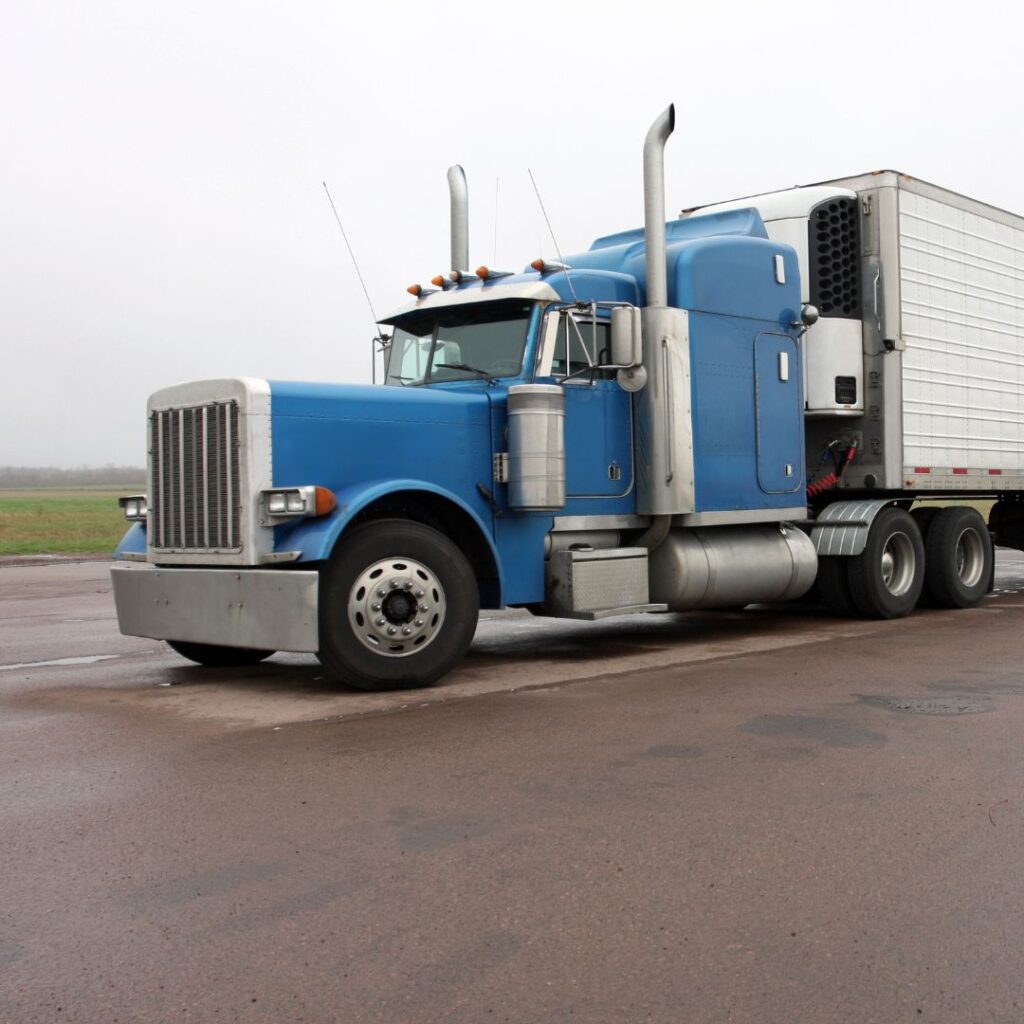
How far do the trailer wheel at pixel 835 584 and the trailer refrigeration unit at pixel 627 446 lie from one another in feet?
0.08

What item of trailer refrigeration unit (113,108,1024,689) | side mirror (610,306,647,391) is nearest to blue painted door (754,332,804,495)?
trailer refrigeration unit (113,108,1024,689)

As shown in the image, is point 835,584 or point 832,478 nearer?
point 835,584

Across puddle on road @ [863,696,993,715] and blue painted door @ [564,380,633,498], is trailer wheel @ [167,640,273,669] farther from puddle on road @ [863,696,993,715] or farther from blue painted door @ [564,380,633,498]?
puddle on road @ [863,696,993,715]

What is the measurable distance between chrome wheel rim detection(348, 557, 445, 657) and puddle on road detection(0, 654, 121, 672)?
314 cm

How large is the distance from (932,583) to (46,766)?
9827 mm

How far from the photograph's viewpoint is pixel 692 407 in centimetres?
1041

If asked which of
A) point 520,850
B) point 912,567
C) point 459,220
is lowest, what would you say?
point 520,850

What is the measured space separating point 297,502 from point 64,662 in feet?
11.1

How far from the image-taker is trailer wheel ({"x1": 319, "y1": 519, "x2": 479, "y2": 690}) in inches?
310

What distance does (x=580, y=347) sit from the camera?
379 inches

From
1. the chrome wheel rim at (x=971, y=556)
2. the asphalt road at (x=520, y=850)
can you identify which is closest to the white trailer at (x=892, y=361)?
the chrome wheel rim at (x=971, y=556)

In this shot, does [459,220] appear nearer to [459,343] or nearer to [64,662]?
[459,343]

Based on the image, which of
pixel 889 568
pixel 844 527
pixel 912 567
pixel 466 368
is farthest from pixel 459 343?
pixel 912 567

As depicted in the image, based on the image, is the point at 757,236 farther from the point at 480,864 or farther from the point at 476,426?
the point at 480,864
